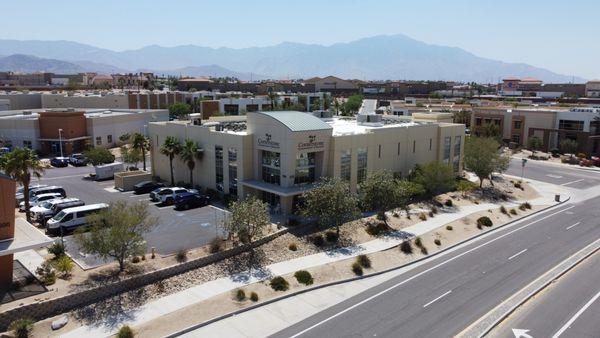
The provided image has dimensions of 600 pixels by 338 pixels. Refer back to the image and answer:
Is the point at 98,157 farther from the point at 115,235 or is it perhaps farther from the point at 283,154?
the point at 115,235

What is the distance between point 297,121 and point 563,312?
85.2 feet

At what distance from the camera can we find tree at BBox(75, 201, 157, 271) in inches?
1140

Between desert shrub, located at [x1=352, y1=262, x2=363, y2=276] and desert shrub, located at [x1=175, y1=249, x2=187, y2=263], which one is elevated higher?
desert shrub, located at [x1=175, y1=249, x2=187, y2=263]

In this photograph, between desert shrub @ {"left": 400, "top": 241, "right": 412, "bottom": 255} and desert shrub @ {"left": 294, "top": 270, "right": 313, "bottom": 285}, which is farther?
desert shrub @ {"left": 400, "top": 241, "right": 412, "bottom": 255}

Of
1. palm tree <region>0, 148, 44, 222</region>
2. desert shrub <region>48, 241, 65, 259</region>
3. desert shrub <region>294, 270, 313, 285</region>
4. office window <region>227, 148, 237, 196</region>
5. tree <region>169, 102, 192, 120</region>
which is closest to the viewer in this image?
desert shrub <region>294, 270, 313, 285</region>

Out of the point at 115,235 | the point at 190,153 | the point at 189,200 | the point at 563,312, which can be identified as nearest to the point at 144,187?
the point at 190,153

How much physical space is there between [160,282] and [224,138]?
19709 mm

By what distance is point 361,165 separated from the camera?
157ft

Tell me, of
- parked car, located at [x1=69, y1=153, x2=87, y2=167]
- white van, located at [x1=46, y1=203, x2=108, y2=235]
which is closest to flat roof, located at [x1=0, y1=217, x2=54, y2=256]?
white van, located at [x1=46, y1=203, x2=108, y2=235]

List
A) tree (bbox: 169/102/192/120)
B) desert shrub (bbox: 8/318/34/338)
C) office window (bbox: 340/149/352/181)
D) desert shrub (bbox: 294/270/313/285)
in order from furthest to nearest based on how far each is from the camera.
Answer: tree (bbox: 169/102/192/120) → office window (bbox: 340/149/352/181) → desert shrub (bbox: 294/270/313/285) → desert shrub (bbox: 8/318/34/338)

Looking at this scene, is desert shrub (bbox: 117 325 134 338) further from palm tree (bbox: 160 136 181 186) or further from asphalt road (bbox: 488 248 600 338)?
palm tree (bbox: 160 136 181 186)

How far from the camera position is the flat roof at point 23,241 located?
26.3 m

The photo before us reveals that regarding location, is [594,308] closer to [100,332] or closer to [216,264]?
[216,264]

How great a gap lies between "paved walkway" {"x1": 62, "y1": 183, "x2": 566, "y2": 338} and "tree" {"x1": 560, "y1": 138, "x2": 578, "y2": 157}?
49433 millimetres
